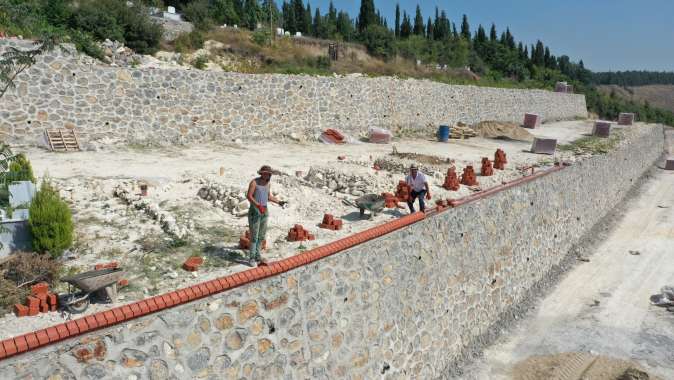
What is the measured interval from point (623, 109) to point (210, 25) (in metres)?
59.8

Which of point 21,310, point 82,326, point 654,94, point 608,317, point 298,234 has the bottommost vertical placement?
point 608,317

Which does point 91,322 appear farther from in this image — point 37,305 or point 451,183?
point 451,183

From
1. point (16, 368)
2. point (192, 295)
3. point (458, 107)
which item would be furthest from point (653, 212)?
point (16, 368)

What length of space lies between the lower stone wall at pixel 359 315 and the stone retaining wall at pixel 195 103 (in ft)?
38.6

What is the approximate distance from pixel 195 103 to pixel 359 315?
13.7 meters

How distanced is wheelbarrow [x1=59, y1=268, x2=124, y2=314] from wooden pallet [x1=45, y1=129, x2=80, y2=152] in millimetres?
10887

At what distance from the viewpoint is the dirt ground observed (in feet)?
25.9

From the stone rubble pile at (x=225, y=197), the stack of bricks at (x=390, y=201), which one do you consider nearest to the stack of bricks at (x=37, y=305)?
the stone rubble pile at (x=225, y=197)

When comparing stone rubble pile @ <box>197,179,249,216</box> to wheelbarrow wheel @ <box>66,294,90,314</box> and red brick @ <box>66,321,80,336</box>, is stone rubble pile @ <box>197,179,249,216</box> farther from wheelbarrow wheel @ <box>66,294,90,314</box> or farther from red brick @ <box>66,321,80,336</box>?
red brick @ <box>66,321,80,336</box>

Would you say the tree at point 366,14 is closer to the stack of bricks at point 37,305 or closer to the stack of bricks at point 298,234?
the stack of bricks at point 298,234

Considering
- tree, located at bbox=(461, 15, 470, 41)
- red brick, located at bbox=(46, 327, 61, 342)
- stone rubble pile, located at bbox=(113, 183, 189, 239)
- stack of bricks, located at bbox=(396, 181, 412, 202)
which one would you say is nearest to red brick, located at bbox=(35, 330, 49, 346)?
red brick, located at bbox=(46, 327, 61, 342)

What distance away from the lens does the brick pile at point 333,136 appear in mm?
22672

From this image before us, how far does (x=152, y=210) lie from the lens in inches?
397

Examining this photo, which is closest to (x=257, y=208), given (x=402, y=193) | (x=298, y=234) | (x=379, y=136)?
(x=298, y=234)
